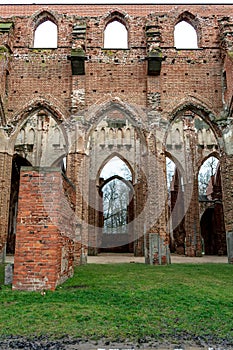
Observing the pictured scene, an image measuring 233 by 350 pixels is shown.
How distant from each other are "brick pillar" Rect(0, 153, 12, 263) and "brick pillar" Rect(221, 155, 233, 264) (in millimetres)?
8426

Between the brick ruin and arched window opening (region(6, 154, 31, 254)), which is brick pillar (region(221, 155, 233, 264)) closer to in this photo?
the brick ruin

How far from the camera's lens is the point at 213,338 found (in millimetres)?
3443

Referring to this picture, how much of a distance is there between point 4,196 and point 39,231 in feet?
23.2

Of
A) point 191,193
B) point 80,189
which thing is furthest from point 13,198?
point 191,193

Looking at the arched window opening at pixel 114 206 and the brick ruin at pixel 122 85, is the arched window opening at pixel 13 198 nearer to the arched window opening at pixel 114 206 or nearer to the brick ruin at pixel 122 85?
the brick ruin at pixel 122 85

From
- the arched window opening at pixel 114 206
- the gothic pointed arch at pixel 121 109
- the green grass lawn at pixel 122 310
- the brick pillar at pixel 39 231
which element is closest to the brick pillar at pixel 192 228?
the gothic pointed arch at pixel 121 109

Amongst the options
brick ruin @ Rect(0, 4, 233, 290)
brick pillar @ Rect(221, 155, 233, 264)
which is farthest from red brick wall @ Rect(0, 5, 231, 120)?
brick pillar @ Rect(221, 155, 233, 264)

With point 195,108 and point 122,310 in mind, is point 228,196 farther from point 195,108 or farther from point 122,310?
point 122,310

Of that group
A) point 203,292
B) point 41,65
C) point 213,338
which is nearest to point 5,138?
point 41,65

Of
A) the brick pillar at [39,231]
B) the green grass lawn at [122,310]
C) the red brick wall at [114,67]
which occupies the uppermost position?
the red brick wall at [114,67]

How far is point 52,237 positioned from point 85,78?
8.88m

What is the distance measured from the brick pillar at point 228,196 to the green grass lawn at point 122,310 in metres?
5.64

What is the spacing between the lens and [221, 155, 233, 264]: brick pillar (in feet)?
39.6

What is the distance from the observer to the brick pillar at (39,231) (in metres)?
5.79
